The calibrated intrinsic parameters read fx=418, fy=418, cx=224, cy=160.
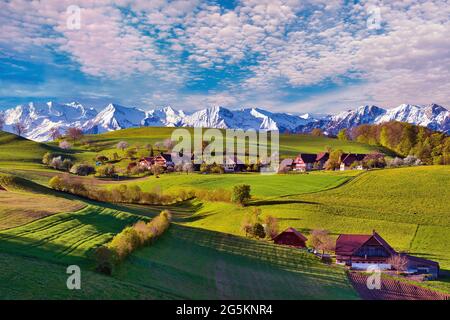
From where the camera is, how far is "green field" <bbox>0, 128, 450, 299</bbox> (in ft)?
105

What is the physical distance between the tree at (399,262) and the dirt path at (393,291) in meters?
5.38

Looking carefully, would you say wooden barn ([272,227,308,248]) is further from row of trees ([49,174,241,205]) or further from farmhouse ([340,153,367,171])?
farmhouse ([340,153,367,171])

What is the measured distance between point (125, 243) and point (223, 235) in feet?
85.2

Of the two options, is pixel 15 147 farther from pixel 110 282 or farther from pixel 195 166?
pixel 110 282

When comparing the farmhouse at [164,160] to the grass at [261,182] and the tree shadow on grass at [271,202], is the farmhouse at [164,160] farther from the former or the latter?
the tree shadow on grass at [271,202]

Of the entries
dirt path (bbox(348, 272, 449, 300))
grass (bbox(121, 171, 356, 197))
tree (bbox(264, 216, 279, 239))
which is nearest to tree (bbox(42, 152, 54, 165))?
grass (bbox(121, 171, 356, 197))

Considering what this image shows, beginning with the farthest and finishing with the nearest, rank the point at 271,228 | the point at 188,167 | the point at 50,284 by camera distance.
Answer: the point at 188,167 < the point at 271,228 < the point at 50,284

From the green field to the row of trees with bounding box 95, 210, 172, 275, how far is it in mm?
958

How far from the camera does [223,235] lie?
63906 mm

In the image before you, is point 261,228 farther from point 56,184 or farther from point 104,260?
point 104,260

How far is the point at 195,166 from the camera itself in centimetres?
14362

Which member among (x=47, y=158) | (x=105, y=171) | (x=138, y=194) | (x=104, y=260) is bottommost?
(x=138, y=194)

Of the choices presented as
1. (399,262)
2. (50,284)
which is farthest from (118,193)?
(50,284)
